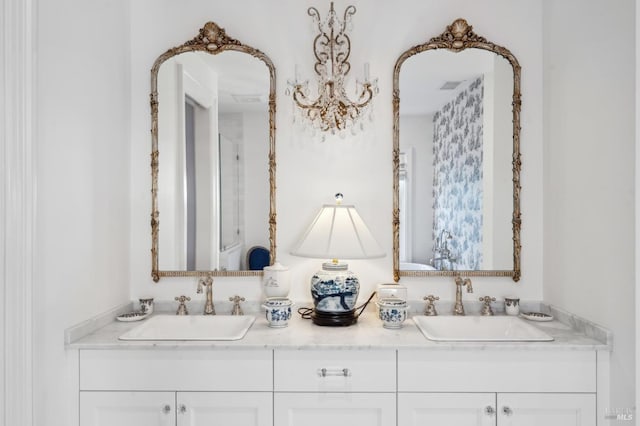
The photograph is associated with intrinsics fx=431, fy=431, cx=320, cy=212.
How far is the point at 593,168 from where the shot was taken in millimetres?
1690

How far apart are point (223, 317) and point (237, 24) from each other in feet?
4.76

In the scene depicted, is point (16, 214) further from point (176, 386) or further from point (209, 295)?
point (209, 295)

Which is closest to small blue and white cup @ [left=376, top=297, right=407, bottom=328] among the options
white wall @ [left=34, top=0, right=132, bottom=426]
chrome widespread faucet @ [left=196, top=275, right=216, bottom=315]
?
chrome widespread faucet @ [left=196, top=275, right=216, bottom=315]

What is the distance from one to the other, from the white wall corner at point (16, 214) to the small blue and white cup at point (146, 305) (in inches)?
25.5

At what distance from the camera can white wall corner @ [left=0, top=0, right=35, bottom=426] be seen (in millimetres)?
1367

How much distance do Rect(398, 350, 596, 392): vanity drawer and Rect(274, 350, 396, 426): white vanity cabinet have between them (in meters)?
0.07

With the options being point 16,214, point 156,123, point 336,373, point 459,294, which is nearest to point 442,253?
point 459,294

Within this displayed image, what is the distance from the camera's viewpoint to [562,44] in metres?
1.93

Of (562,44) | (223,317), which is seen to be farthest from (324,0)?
(223,317)

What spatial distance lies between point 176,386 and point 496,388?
1.21m

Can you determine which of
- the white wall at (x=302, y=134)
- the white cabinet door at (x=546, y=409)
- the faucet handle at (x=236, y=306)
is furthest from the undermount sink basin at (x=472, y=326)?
the faucet handle at (x=236, y=306)

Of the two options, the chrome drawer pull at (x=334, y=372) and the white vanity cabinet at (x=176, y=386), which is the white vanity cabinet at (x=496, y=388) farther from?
the white vanity cabinet at (x=176, y=386)

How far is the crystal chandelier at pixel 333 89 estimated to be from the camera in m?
2.10

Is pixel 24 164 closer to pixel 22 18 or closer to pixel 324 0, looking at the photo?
pixel 22 18
